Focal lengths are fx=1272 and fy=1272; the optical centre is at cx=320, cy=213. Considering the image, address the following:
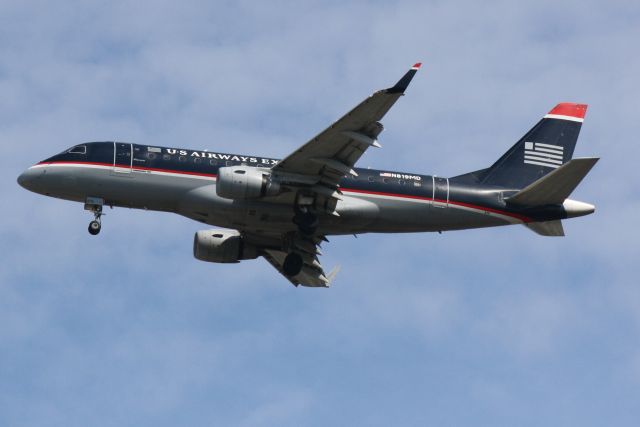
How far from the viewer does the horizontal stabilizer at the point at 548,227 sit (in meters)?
61.0

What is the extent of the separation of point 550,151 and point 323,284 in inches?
539

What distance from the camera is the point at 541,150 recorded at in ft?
215

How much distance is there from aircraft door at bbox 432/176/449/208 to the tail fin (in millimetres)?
2855

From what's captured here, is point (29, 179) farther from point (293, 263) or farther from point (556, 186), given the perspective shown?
point (556, 186)

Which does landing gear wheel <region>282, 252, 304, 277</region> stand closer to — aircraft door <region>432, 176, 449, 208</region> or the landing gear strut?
the landing gear strut

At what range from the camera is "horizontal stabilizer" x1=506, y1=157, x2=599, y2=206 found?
57312 mm

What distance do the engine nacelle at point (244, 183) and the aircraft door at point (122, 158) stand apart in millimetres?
4819

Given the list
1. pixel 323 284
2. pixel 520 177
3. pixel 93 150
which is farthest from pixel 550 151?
pixel 93 150

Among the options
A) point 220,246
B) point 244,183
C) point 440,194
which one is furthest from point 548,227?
point 220,246

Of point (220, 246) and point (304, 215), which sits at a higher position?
point (220, 246)

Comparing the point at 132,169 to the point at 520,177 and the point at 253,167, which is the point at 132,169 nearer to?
the point at 253,167

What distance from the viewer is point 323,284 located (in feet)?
220

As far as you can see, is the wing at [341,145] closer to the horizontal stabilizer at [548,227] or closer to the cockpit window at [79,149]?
the cockpit window at [79,149]

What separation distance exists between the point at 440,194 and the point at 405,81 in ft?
36.8
